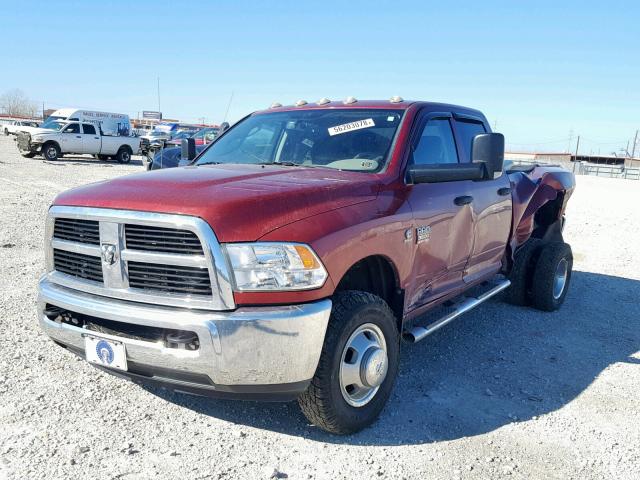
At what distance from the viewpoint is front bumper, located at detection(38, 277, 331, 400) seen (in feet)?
8.56

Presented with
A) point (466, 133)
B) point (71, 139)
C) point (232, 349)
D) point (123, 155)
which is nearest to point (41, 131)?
point (71, 139)

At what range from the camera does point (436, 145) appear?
4258 millimetres

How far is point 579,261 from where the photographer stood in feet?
28.0

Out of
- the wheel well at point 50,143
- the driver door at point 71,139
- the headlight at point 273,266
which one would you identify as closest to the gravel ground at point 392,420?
the headlight at point 273,266

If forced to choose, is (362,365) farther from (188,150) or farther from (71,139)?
(71,139)

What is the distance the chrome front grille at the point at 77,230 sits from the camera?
118 inches

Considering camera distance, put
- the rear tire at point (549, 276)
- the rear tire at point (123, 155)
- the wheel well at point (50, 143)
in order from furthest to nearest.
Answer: the rear tire at point (123, 155), the wheel well at point (50, 143), the rear tire at point (549, 276)

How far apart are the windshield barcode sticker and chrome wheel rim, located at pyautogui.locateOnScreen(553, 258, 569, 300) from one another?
3118mm

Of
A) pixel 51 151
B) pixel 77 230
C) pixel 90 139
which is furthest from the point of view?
pixel 90 139

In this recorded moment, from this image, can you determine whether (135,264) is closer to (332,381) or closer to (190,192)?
(190,192)

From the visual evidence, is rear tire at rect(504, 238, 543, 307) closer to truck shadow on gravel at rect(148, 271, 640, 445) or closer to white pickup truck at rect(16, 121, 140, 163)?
truck shadow on gravel at rect(148, 271, 640, 445)

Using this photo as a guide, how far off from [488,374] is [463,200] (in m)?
1.34

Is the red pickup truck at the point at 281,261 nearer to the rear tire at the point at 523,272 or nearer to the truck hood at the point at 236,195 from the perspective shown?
the truck hood at the point at 236,195

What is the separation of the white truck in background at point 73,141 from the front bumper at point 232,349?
23.8 metres
